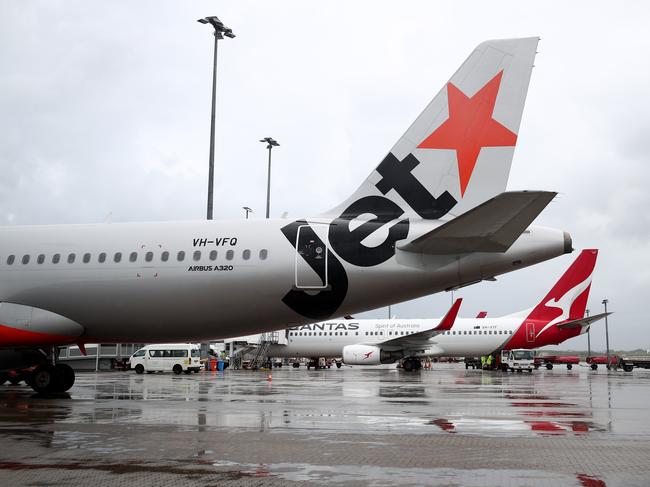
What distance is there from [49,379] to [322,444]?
36.6 ft

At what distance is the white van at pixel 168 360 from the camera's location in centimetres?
3444

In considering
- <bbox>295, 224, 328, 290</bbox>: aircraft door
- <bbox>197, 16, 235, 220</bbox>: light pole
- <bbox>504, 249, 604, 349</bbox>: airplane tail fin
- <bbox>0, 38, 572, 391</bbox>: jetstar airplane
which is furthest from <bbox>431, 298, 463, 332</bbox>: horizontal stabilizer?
<bbox>295, 224, 328, 290</bbox>: aircraft door

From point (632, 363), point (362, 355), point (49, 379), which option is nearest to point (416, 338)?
point (362, 355)

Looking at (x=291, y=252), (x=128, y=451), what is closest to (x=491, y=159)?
→ (x=291, y=252)

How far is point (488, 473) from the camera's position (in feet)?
19.8

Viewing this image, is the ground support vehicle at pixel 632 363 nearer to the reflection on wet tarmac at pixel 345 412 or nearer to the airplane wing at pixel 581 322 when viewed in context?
the airplane wing at pixel 581 322

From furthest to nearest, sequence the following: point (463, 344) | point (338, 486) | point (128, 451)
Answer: point (463, 344), point (128, 451), point (338, 486)

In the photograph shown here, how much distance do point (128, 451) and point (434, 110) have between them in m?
8.93

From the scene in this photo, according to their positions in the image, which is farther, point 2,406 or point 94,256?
point 94,256

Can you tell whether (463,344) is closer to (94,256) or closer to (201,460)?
(94,256)

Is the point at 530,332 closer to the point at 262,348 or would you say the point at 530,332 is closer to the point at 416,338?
the point at 416,338

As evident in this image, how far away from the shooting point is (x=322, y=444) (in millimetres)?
7855

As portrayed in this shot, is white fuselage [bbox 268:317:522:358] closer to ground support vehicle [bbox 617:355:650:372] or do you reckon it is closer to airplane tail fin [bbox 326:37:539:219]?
ground support vehicle [bbox 617:355:650:372]

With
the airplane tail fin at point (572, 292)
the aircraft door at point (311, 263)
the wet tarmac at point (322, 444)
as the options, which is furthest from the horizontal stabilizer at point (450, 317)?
the aircraft door at point (311, 263)
